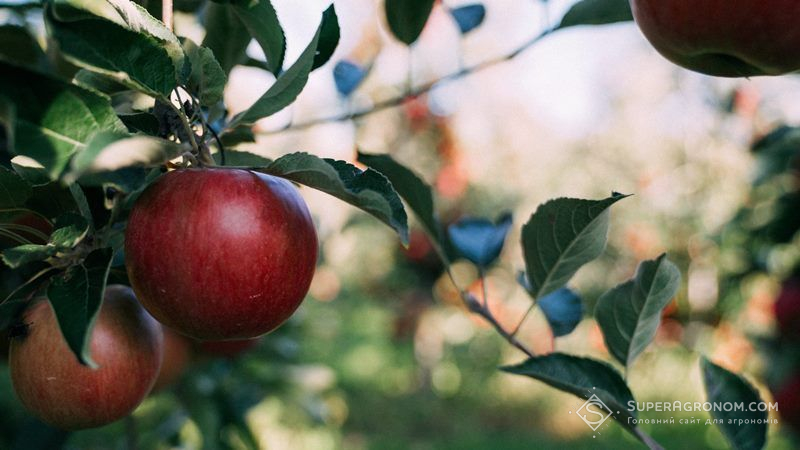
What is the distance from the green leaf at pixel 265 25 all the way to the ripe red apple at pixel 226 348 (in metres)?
1.06

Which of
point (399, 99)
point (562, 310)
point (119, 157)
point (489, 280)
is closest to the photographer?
point (119, 157)

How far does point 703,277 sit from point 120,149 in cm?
488

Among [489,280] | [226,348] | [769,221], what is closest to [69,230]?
[226,348]

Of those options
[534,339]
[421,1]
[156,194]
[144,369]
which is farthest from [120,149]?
[534,339]

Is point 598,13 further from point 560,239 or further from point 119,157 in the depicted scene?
point 119,157

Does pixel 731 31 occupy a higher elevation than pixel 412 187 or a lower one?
higher

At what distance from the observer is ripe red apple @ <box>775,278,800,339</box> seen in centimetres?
203

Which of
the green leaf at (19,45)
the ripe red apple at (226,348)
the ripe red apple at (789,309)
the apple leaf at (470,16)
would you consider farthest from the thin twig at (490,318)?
the ripe red apple at (789,309)

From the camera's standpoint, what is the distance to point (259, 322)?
0.62 metres

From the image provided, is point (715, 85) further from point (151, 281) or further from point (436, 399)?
point (151, 281)

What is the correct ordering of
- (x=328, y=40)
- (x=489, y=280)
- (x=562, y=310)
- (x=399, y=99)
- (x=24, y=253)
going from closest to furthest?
1. (x=24, y=253)
2. (x=328, y=40)
3. (x=562, y=310)
4. (x=399, y=99)
5. (x=489, y=280)

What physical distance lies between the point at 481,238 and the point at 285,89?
41 cm

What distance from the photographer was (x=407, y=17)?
0.90 m

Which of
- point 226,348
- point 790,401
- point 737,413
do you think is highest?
point 737,413
